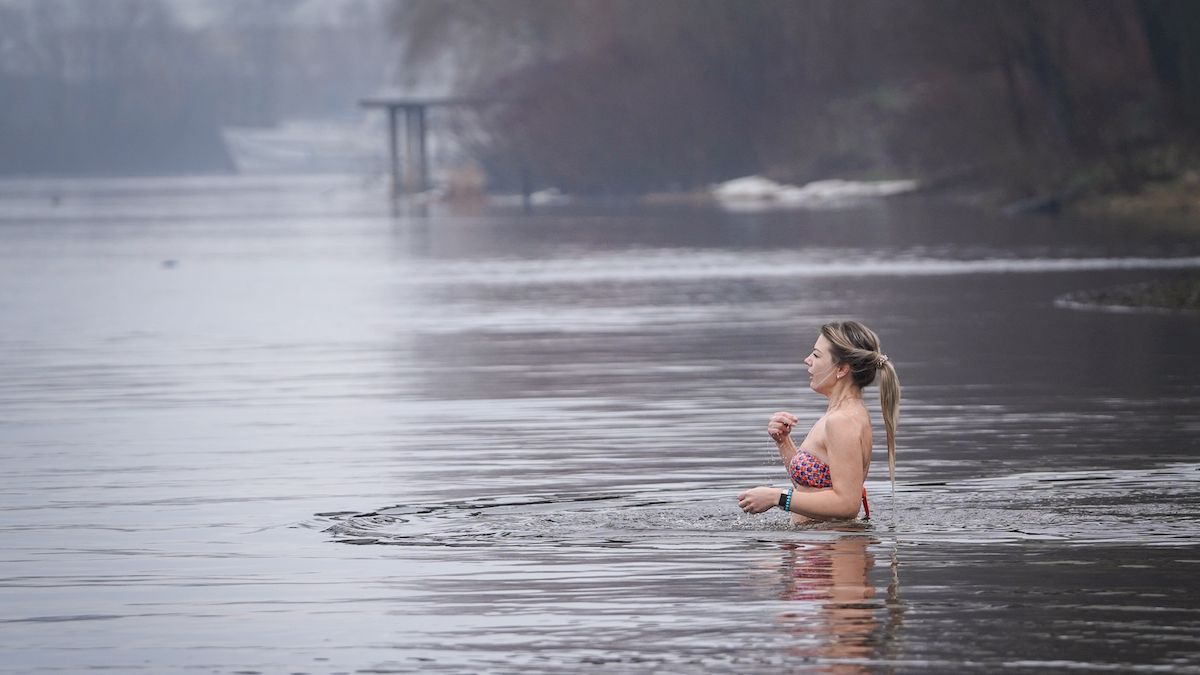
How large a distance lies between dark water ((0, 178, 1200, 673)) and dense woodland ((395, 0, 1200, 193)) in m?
33.1

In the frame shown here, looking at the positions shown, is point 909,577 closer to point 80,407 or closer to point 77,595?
point 77,595

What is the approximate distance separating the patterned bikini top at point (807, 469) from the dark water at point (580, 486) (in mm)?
258

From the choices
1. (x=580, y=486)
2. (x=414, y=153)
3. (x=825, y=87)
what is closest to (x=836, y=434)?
(x=580, y=486)

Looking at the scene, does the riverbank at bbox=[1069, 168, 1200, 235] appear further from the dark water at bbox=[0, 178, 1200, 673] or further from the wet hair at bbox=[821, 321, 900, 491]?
the wet hair at bbox=[821, 321, 900, 491]

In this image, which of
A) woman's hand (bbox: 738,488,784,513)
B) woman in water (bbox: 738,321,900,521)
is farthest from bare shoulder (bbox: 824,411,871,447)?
woman's hand (bbox: 738,488,784,513)

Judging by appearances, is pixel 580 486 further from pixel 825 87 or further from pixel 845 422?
pixel 825 87

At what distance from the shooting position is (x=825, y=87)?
96312mm

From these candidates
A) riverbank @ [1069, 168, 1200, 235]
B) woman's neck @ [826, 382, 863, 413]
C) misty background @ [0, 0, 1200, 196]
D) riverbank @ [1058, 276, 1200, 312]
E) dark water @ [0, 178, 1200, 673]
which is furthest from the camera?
misty background @ [0, 0, 1200, 196]

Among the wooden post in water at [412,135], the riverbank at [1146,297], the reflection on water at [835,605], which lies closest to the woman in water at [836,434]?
the reflection on water at [835,605]

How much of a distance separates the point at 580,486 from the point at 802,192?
73504mm

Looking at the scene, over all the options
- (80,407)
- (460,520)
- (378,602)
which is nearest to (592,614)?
(378,602)

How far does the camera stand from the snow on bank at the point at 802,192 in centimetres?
7769

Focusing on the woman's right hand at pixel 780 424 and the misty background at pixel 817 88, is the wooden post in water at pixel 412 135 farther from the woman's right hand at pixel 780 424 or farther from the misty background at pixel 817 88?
the woman's right hand at pixel 780 424

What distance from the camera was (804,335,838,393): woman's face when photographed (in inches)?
421
